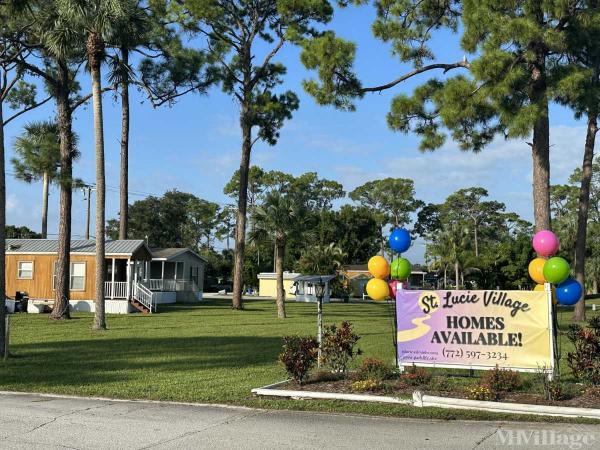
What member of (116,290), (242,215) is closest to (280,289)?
(242,215)

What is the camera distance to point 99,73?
20812mm

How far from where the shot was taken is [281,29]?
34.9 meters

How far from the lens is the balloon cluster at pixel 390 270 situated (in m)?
11.5

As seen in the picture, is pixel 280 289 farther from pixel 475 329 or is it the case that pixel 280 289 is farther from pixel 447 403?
pixel 447 403

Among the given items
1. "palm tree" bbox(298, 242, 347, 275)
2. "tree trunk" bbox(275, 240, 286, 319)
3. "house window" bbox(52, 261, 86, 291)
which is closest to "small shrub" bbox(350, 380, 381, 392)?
"tree trunk" bbox(275, 240, 286, 319)

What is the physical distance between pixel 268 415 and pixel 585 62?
12179 mm

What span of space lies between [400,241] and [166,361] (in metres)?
5.08

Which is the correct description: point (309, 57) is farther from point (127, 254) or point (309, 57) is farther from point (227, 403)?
point (127, 254)

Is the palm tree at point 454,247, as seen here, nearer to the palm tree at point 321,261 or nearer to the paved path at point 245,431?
the palm tree at point 321,261

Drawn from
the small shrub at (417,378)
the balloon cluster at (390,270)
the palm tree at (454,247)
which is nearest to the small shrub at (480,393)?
the small shrub at (417,378)

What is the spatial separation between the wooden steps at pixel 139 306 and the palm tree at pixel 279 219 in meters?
6.75

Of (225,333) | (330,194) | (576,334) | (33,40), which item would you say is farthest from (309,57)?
(330,194)

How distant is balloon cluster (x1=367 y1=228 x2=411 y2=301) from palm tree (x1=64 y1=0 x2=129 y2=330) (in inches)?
439
